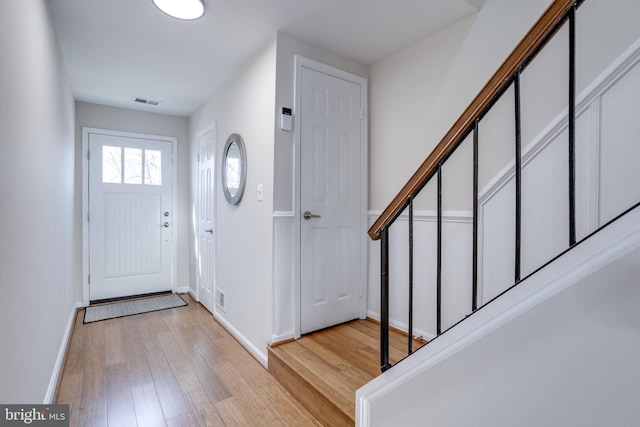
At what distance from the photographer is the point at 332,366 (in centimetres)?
184

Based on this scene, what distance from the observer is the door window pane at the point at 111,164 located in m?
3.62

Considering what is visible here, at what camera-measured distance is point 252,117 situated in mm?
2418

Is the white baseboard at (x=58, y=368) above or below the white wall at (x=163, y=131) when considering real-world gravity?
below

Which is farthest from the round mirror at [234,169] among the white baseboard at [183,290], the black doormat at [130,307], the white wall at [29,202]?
the white baseboard at [183,290]

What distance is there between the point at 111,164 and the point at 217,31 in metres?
2.46

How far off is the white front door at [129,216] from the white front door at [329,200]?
8.44 feet

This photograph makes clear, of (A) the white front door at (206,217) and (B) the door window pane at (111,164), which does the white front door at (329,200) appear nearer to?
(A) the white front door at (206,217)

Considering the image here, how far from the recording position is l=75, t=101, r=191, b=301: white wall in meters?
3.51

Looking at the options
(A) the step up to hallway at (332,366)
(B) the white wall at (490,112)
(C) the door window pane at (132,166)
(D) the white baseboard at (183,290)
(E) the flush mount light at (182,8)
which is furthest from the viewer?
(D) the white baseboard at (183,290)

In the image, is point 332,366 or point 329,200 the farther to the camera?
point 329,200

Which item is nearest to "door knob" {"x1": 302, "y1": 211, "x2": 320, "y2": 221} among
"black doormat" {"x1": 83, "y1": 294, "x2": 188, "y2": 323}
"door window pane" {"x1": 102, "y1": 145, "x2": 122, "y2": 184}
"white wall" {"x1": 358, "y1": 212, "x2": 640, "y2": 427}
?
"white wall" {"x1": 358, "y1": 212, "x2": 640, "y2": 427}

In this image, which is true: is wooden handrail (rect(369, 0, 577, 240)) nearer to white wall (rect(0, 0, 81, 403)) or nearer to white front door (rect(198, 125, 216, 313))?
white wall (rect(0, 0, 81, 403))

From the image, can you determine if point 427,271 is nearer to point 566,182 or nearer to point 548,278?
point 566,182

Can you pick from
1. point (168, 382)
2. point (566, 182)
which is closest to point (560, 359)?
point (566, 182)
